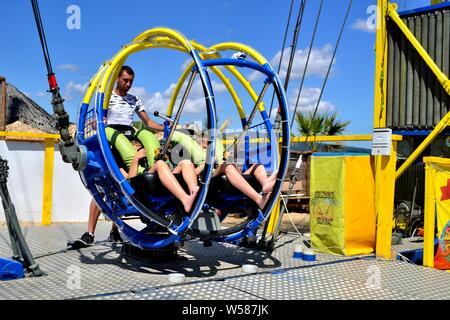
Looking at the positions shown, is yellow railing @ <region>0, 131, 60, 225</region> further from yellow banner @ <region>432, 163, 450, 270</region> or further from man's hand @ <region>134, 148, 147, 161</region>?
yellow banner @ <region>432, 163, 450, 270</region>

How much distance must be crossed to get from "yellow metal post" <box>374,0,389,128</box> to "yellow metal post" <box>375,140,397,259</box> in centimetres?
→ 58

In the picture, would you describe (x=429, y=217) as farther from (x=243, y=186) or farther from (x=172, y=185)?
(x=172, y=185)

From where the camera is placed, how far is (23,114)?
23172 millimetres

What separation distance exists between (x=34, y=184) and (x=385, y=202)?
5.90 metres

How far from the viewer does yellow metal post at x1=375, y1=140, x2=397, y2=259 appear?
5.98 m

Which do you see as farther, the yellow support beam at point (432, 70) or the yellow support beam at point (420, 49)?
the yellow support beam at point (420, 49)

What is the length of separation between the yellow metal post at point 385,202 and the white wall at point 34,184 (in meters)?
5.45

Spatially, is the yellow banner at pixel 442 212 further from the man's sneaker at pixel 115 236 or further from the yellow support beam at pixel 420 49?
the man's sneaker at pixel 115 236

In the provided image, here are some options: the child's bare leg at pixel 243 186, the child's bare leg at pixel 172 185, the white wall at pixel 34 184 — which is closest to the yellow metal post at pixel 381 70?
the child's bare leg at pixel 243 186

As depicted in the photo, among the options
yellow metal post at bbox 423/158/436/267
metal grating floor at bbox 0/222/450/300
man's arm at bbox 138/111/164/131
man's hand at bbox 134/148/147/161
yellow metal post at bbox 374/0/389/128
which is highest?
yellow metal post at bbox 374/0/389/128

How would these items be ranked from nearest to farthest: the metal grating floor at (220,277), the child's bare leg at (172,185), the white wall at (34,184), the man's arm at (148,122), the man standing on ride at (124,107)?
the metal grating floor at (220,277)
the child's bare leg at (172,185)
the man standing on ride at (124,107)
the man's arm at (148,122)
the white wall at (34,184)

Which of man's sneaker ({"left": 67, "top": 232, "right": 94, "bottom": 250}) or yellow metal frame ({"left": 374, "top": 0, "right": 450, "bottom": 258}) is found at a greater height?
yellow metal frame ({"left": 374, "top": 0, "right": 450, "bottom": 258})

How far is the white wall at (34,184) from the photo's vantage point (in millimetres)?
8562

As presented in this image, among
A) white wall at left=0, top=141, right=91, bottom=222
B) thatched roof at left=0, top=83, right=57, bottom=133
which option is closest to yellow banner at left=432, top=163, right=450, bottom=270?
white wall at left=0, top=141, right=91, bottom=222
